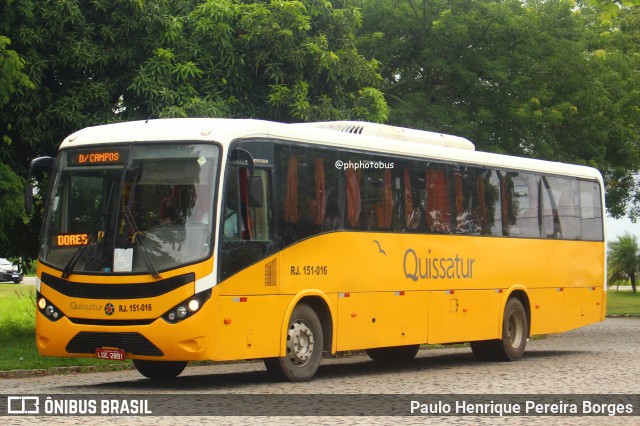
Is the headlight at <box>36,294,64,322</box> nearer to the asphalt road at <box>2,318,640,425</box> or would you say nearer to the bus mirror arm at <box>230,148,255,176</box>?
the asphalt road at <box>2,318,640,425</box>

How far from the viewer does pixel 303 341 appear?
52.3 ft

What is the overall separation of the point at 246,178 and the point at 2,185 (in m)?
6.54

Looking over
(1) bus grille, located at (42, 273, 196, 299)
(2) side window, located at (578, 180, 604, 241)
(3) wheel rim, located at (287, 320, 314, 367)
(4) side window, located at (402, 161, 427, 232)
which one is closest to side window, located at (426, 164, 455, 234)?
(4) side window, located at (402, 161, 427, 232)

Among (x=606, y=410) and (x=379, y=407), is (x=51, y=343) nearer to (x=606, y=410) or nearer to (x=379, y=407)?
(x=379, y=407)

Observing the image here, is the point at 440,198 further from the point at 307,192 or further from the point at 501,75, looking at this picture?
the point at 501,75

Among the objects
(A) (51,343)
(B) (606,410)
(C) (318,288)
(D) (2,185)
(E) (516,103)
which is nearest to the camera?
(B) (606,410)

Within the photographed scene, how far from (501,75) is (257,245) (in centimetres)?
1973

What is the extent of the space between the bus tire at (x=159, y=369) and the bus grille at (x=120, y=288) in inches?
78.9

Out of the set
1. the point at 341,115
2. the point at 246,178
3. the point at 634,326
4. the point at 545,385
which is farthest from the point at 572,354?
the point at 634,326

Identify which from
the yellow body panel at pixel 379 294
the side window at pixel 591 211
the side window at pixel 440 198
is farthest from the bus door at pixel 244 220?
the side window at pixel 591 211

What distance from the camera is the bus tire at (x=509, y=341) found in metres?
21.0

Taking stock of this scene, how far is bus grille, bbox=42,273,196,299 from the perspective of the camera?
1427 cm

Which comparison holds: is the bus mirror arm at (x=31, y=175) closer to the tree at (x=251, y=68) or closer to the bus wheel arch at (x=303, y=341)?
the bus wheel arch at (x=303, y=341)

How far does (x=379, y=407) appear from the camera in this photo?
12.8m
